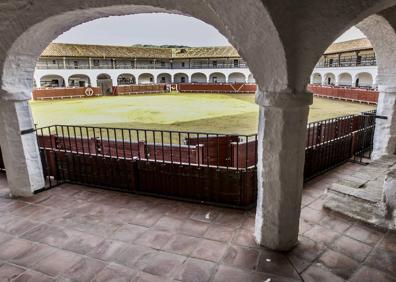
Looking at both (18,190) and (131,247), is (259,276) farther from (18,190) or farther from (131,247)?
(18,190)

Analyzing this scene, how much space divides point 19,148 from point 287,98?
4.98m

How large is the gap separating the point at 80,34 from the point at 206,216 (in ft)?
354

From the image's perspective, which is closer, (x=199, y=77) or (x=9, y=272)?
(x=9, y=272)

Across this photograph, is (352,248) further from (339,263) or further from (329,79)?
(329,79)

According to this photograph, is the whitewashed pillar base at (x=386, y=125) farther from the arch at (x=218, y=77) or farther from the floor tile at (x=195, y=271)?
the arch at (x=218, y=77)

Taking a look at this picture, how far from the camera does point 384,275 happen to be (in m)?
3.05

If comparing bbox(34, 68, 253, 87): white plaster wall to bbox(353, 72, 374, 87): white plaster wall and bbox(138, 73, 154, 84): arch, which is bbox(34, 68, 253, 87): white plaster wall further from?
bbox(353, 72, 374, 87): white plaster wall

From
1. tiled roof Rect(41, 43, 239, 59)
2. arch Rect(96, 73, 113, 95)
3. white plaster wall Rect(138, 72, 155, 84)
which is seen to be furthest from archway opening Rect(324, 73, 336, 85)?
arch Rect(96, 73, 113, 95)

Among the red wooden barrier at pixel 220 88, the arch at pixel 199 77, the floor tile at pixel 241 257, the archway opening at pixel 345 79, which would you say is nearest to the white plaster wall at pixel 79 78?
the red wooden barrier at pixel 220 88

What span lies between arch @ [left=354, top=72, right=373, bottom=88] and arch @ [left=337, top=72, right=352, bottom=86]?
1344 millimetres

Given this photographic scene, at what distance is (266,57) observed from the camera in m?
3.00

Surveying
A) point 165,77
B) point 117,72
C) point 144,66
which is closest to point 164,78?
point 165,77

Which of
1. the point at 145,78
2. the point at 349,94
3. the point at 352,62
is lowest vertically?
the point at 349,94

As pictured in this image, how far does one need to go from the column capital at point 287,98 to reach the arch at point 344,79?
33.8 metres
